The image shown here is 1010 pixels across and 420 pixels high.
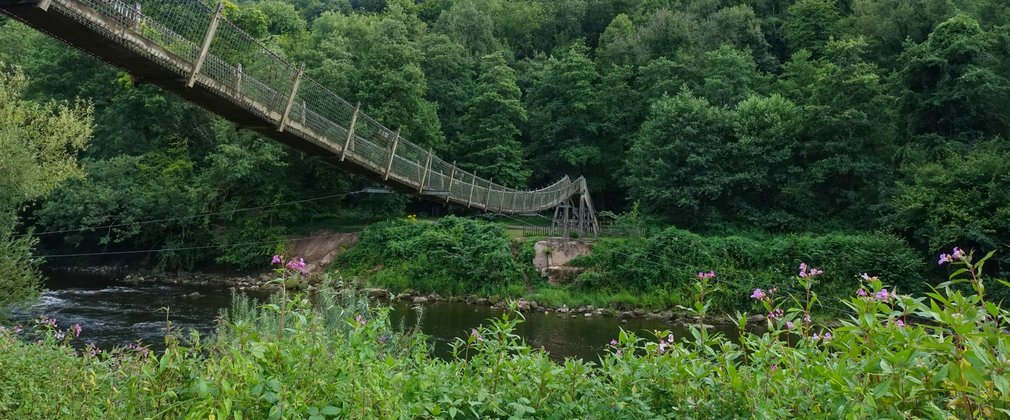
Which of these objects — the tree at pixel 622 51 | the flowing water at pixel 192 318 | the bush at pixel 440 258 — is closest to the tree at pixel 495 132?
the bush at pixel 440 258

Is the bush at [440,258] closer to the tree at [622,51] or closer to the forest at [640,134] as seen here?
the forest at [640,134]

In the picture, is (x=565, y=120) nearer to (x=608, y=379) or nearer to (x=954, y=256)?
(x=608, y=379)

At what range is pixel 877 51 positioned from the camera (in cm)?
3127

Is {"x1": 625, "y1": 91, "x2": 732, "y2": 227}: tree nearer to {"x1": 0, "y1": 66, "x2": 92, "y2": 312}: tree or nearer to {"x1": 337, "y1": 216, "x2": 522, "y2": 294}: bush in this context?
{"x1": 337, "y1": 216, "x2": 522, "y2": 294}: bush

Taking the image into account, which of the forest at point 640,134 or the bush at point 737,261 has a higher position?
the forest at point 640,134

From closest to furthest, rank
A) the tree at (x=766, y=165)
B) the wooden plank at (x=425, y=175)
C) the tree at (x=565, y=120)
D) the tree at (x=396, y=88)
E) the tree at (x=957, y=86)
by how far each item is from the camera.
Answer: the wooden plank at (x=425, y=175) → the tree at (x=957, y=86) → the tree at (x=766, y=165) → the tree at (x=396, y=88) → the tree at (x=565, y=120)

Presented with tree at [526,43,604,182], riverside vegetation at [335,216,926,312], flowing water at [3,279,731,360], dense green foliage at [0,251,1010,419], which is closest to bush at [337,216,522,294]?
riverside vegetation at [335,216,926,312]

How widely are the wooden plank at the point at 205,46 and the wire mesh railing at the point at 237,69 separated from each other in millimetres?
16

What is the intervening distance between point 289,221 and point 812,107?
2224cm

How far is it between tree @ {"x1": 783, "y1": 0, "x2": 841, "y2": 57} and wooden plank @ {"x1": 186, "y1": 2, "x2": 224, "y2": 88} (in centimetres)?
3621

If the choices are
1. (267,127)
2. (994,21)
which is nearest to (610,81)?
(994,21)

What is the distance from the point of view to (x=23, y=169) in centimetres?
1175

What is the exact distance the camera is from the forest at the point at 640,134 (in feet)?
70.6

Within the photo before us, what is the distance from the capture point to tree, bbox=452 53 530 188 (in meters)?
31.5
